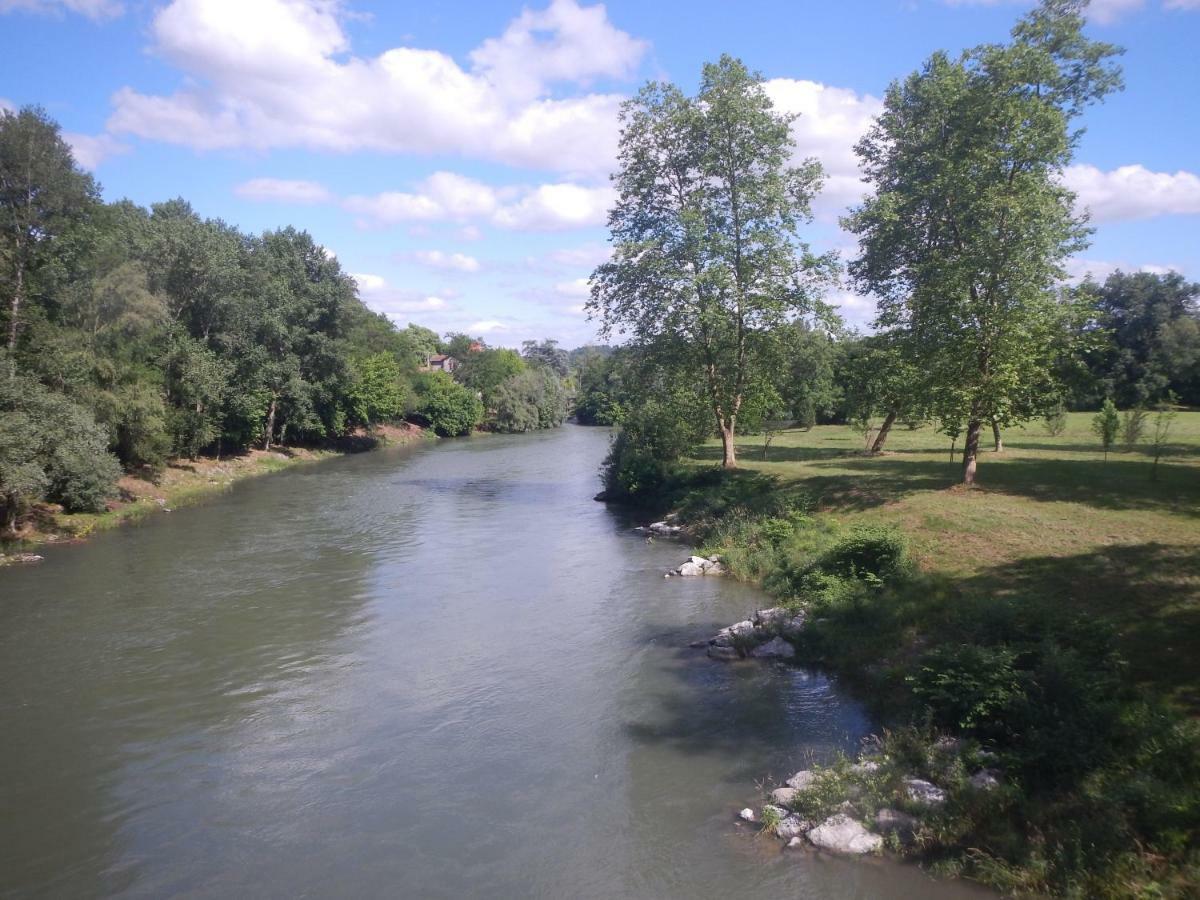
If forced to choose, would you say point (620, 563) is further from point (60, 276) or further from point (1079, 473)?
point (60, 276)

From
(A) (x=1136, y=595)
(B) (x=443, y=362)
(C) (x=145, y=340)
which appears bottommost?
(A) (x=1136, y=595)

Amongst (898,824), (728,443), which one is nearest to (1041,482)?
(728,443)

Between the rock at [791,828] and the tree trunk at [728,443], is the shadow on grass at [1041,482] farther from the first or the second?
the rock at [791,828]

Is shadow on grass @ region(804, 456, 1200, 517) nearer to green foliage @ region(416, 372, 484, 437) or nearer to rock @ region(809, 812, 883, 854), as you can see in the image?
rock @ region(809, 812, 883, 854)

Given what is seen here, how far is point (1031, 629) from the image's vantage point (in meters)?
11.0

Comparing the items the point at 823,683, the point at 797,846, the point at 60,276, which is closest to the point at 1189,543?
the point at 823,683

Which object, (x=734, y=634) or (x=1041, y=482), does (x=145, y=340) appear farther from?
(x=1041, y=482)

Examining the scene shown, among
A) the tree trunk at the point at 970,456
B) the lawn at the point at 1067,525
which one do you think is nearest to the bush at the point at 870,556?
the lawn at the point at 1067,525

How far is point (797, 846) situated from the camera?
8469 mm

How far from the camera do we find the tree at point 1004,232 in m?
18.3

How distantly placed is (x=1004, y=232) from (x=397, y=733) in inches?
713

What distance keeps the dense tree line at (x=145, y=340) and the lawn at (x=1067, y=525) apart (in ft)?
83.5

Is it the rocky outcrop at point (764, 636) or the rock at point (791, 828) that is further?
the rocky outcrop at point (764, 636)

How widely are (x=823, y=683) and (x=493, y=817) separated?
6.45 m
